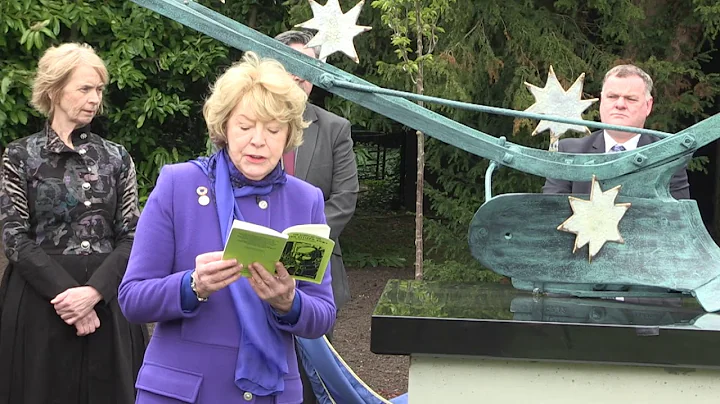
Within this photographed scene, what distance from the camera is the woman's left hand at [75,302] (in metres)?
3.54

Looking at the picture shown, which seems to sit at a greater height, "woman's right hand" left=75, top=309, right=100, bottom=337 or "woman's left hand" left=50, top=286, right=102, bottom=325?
"woman's left hand" left=50, top=286, right=102, bottom=325

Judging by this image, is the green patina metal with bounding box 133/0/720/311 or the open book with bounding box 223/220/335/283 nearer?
the open book with bounding box 223/220/335/283

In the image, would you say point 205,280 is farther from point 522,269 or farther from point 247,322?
point 522,269

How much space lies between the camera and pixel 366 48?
7.42m

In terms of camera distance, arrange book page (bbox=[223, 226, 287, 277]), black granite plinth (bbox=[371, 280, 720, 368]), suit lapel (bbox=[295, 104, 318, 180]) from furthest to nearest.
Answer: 1. suit lapel (bbox=[295, 104, 318, 180])
2. black granite plinth (bbox=[371, 280, 720, 368])
3. book page (bbox=[223, 226, 287, 277])

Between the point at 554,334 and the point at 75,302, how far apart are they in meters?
1.87

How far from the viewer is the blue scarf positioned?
2.29m

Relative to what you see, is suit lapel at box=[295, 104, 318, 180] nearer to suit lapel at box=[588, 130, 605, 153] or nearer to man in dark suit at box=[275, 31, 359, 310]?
man in dark suit at box=[275, 31, 359, 310]

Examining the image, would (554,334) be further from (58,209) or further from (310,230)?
(58,209)

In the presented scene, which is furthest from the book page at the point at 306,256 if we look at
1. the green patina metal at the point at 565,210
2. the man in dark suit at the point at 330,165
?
the man in dark suit at the point at 330,165

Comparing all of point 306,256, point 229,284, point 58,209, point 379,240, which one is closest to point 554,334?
point 306,256

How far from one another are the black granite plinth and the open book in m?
0.69

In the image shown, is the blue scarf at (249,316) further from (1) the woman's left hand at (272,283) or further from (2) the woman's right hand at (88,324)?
(2) the woman's right hand at (88,324)

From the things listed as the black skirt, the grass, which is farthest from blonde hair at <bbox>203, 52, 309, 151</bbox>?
the grass
